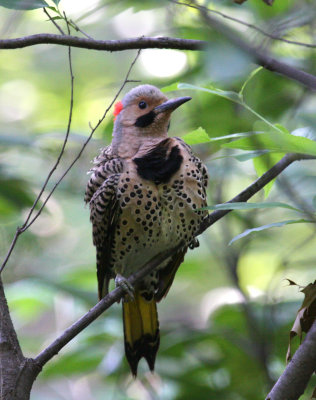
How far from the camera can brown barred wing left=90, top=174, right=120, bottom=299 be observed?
3.20 m

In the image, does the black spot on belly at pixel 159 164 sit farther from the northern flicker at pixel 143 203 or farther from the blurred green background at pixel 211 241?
the blurred green background at pixel 211 241

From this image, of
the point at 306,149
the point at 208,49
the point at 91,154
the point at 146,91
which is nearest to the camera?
the point at 208,49

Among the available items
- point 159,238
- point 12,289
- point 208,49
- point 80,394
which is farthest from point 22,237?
Result: point 80,394

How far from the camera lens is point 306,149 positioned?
5.26ft

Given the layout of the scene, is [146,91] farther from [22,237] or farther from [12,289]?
[12,289]

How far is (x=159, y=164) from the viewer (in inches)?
125

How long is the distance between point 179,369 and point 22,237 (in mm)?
1231

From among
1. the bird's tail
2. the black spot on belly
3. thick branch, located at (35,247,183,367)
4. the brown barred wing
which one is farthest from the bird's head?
thick branch, located at (35,247,183,367)

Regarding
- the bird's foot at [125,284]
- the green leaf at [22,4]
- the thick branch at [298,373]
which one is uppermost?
the green leaf at [22,4]

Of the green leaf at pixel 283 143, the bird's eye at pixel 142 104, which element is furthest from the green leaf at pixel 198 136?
the bird's eye at pixel 142 104

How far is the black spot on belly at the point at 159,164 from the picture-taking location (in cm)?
315

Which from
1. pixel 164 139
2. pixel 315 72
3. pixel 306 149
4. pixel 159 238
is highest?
pixel 315 72

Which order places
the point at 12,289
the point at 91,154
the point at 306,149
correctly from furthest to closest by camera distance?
the point at 91,154 → the point at 12,289 → the point at 306,149

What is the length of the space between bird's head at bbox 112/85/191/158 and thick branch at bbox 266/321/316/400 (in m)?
1.64
